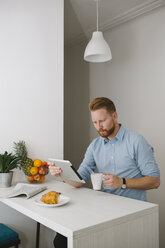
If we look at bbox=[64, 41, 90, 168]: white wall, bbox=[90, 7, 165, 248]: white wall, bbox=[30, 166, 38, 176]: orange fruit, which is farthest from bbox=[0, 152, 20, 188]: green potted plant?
bbox=[64, 41, 90, 168]: white wall

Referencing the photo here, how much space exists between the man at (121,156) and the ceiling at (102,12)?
146cm

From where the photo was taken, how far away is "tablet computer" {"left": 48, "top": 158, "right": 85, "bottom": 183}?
1492mm

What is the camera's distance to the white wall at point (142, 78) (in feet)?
8.86

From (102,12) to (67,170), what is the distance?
6.83ft

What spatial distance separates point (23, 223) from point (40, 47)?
147cm

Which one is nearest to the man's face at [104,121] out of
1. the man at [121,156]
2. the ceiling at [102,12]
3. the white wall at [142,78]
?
the man at [121,156]

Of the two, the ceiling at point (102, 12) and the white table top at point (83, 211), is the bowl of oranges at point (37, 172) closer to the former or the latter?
the white table top at point (83, 211)

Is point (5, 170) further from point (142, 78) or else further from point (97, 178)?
point (142, 78)

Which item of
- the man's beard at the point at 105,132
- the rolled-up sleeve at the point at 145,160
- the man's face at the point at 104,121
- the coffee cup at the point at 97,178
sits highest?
the man's face at the point at 104,121

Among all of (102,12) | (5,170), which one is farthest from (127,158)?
(102,12)

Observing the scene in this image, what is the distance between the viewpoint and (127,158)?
5.70 feet

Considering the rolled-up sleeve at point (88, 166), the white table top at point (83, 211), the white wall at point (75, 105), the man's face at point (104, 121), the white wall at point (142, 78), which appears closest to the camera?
the white table top at point (83, 211)

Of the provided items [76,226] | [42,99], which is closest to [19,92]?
[42,99]

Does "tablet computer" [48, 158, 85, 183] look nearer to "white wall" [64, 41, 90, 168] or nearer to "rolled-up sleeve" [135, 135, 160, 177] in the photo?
"rolled-up sleeve" [135, 135, 160, 177]
